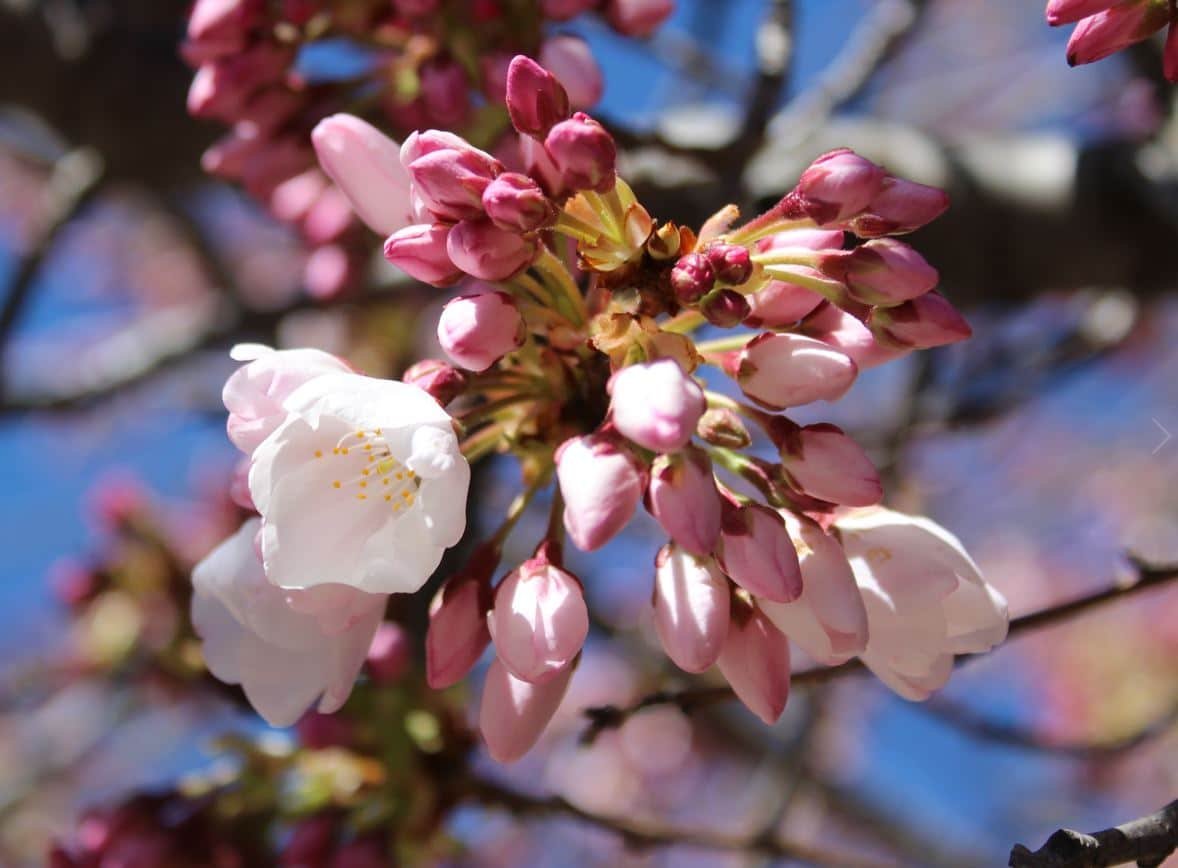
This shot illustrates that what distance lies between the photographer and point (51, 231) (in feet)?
8.78

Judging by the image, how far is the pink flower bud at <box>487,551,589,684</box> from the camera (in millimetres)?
1035

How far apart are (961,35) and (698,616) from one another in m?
6.31

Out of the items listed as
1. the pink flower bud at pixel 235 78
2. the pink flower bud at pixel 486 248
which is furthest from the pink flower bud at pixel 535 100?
the pink flower bud at pixel 235 78

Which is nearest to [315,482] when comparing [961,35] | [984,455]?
[984,455]

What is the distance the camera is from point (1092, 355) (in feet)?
8.30

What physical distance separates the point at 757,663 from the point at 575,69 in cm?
89

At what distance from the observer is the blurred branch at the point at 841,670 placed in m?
1.14

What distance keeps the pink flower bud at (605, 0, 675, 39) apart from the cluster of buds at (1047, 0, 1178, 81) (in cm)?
69

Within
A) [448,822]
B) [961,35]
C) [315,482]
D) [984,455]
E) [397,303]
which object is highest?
[315,482]

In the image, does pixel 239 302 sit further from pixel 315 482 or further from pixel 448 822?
pixel 315 482

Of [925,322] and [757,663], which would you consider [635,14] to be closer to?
[925,322]

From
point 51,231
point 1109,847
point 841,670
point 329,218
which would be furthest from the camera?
point 51,231

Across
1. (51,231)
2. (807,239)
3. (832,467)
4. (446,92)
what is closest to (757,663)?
(832,467)

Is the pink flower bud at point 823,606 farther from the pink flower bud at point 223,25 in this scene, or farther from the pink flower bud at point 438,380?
the pink flower bud at point 223,25
